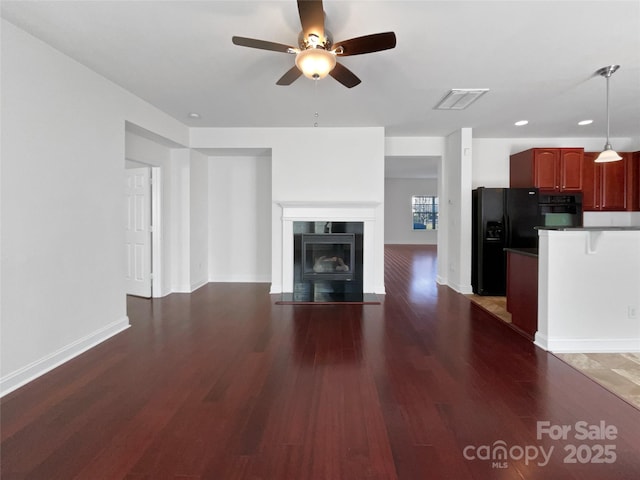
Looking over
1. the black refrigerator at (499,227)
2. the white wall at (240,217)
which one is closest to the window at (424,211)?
the black refrigerator at (499,227)

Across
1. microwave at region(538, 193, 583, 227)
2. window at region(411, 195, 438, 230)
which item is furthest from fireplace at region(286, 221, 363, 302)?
window at region(411, 195, 438, 230)

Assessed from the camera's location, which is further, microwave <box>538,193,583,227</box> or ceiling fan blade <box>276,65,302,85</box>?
microwave <box>538,193,583,227</box>

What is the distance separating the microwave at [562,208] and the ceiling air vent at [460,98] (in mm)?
2484

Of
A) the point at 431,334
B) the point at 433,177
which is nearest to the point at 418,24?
the point at 431,334

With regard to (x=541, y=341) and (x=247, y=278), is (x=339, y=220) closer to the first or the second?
(x=247, y=278)

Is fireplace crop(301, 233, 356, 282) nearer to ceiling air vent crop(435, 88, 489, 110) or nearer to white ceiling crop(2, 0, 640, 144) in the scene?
white ceiling crop(2, 0, 640, 144)

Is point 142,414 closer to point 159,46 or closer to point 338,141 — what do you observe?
point 159,46

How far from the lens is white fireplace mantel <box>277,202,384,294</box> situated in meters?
4.80

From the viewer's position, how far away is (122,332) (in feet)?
10.9

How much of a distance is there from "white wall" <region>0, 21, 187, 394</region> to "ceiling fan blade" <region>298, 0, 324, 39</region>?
2114 millimetres

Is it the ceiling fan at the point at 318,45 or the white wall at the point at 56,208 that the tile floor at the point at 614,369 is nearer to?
the ceiling fan at the point at 318,45

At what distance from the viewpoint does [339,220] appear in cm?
484

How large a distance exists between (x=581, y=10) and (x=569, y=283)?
6.92 feet

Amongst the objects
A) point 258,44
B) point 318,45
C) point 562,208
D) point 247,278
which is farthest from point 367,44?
point 562,208
